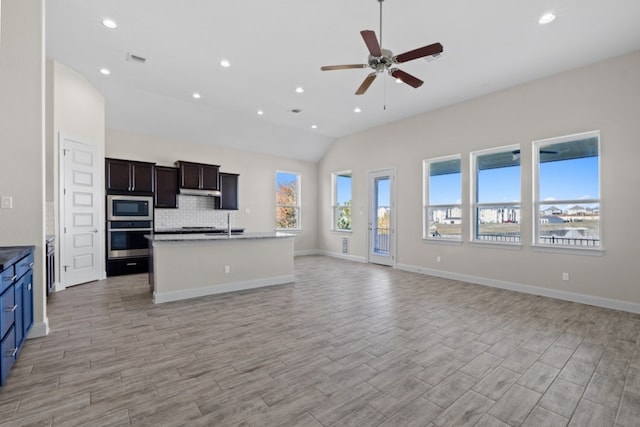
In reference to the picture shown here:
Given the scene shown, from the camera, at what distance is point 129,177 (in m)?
6.00

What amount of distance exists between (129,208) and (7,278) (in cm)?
418

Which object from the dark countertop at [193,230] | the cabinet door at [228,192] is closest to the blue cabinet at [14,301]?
the dark countertop at [193,230]

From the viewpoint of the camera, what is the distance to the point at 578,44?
3.77m

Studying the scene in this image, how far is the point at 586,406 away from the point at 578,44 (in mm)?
4185

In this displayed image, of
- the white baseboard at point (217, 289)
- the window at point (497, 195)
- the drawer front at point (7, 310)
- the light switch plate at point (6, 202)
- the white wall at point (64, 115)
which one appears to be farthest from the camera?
the window at point (497, 195)

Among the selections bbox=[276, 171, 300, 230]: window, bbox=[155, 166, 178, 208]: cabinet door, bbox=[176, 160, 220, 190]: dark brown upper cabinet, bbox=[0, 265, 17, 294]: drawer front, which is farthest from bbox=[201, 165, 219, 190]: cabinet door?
bbox=[0, 265, 17, 294]: drawer front

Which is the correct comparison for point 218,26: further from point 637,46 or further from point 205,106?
point 637,46

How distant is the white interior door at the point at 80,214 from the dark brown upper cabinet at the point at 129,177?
0.33 m

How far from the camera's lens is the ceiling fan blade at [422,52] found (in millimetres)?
2803

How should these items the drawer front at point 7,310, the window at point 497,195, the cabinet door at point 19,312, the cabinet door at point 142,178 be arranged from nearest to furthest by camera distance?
the drawer front at point 7,310
the cabinet door at point 19,312
the window at point 497,195
the cabinet door at point 142,178

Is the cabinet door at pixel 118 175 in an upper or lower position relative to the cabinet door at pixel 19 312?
upper

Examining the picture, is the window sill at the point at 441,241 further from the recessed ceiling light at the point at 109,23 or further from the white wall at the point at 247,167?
the recessed ceiling light at the point at 109,23

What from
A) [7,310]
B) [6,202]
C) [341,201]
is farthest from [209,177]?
[7,310]

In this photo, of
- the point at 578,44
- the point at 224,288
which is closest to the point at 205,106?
the point at 224,288
